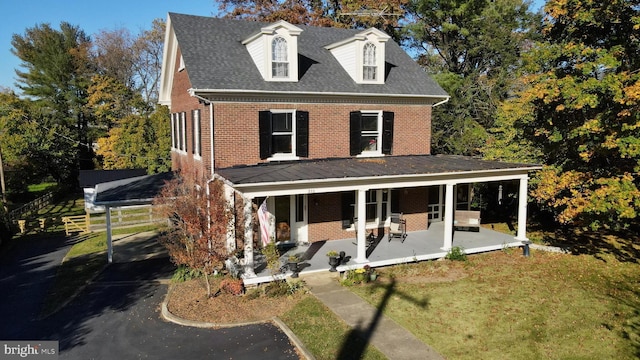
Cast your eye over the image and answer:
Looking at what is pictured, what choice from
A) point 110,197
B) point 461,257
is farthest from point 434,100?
point 110,197

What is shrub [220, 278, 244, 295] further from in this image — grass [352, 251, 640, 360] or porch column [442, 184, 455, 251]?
porch column [442, 184, 455, 251]

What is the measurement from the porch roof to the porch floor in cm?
274

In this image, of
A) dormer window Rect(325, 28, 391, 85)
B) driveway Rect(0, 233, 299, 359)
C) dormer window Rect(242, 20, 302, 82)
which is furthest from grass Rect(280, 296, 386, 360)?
dormer window Rect(325, 28, 391, 85)

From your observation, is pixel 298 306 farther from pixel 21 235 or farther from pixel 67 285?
pixel 21 235

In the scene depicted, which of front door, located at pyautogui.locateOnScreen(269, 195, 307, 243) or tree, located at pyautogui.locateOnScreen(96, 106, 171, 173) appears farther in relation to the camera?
tree, located at pyautogui.locateOnScreen(96, 106, 171, 173)

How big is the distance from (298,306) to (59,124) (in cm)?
4262

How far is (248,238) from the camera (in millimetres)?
13664

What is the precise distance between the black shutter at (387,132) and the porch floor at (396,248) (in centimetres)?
373

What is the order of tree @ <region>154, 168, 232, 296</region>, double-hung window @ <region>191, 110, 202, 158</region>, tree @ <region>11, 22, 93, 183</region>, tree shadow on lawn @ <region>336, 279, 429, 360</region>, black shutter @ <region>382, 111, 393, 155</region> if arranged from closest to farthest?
tree shadow on lawn @ <region>336, 279, 429, 360</region> → tree @ <region>154, 168, 232, 296</region> → double-hung window @ <region>191, 110, 202, 158</region> → black shutter @ <region>382, 111, 393, 155</region> → tree @ <region>11, 22, 93, 183</region>

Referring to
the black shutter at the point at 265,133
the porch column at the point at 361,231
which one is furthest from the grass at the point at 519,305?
the black shutter at the point at 265,133

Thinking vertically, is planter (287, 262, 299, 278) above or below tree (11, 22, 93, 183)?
below

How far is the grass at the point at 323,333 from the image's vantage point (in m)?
9.97

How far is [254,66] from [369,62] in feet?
16.3

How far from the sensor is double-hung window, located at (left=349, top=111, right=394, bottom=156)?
1812 cm
